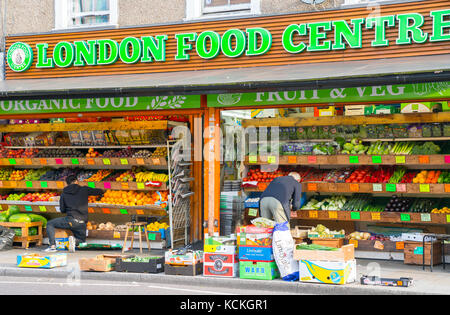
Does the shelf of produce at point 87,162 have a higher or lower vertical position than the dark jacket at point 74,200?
higher

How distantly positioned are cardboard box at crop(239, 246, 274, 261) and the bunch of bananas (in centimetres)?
476

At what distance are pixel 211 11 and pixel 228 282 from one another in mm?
7299

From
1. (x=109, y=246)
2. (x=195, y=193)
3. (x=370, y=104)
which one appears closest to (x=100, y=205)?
(x=109, y=246)

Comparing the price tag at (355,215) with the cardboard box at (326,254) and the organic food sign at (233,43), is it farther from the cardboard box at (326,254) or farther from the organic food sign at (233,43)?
the organic food sign at (233,43)

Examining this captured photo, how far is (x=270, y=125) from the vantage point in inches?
632

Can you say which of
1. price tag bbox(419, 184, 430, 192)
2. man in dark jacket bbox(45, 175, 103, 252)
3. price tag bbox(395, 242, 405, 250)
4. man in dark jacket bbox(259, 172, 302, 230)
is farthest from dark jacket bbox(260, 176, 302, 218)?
man in dark jacket bbox(45, 175, 103, 252)

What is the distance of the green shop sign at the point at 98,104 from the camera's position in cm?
1584

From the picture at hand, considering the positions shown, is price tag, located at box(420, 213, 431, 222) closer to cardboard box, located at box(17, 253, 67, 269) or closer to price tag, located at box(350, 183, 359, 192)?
price tag, located at box(350, 183, 359, 192)

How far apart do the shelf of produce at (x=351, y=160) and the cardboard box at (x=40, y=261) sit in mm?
4730

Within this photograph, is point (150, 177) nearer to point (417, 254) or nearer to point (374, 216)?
point (374, 216)

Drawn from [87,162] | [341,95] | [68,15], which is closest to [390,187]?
[341,95]

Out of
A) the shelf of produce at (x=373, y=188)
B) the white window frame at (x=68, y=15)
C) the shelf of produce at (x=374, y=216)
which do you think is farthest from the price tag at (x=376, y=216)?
the white window frame at (x=68, y=15)

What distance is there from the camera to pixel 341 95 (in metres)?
14.2

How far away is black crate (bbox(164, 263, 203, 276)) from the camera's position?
12.8 m
